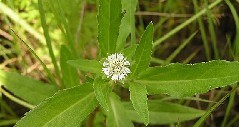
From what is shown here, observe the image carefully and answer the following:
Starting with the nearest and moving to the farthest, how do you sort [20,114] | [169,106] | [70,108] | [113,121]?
[70,108]
[113,121]
[169,106]
[20,114]

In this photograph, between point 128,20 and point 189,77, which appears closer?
point 189,77

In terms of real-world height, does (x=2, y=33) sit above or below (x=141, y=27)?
above

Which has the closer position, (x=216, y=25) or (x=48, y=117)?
(x=48, y=117)

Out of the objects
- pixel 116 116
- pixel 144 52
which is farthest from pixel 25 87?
pixel 144 52

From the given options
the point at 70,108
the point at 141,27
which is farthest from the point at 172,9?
the point at 70,108

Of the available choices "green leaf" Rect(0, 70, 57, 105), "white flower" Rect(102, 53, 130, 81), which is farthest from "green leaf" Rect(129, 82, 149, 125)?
"green leaf" Rect(0, 70, 57, 105)

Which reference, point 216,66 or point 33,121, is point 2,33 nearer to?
point 33,121

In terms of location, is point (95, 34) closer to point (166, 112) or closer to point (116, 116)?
point (166, 112)
